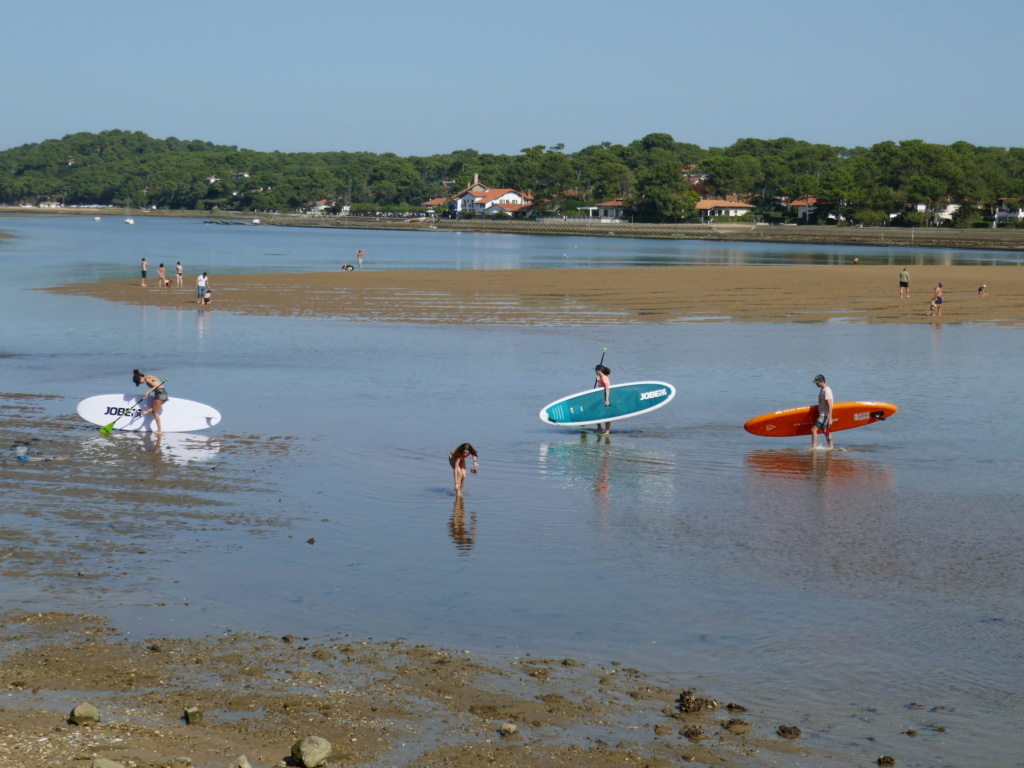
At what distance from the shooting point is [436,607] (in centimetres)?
1190

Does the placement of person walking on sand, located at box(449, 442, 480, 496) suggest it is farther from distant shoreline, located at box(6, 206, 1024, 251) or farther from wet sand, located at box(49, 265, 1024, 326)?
distant shoreline, located at box(6, 206, 1024, 251)

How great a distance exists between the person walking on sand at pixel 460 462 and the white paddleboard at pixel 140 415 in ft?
22.9

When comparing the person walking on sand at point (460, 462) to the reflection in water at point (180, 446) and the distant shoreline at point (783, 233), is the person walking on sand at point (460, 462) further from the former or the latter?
the distant shoreline at point (783, 233)

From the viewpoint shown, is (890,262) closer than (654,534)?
No

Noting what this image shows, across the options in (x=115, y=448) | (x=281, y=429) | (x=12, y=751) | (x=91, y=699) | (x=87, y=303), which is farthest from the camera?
(x=87, y=303)

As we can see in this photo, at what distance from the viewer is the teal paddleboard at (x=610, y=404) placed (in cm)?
2234

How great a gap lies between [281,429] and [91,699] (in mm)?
13190

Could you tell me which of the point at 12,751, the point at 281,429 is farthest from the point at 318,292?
the point at 12,751

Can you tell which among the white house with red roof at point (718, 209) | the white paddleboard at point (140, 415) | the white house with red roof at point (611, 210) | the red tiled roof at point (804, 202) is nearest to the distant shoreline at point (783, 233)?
the white house with red roof at point (611, 210)

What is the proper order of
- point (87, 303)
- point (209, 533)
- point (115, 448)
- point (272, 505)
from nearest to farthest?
point (209, 533) < point (272, 505) < point (115, 448) < point (87, 303)


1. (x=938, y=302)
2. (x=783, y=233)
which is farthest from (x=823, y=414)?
(x=783, y=233)

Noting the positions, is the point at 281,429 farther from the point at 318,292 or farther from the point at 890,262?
the point at 890,262

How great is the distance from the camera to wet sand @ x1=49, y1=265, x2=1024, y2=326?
46969 mm

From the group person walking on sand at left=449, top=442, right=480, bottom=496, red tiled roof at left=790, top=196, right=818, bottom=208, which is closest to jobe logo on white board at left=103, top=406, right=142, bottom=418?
person walking on sand at left=449, top=442, right=480, bottom=496
